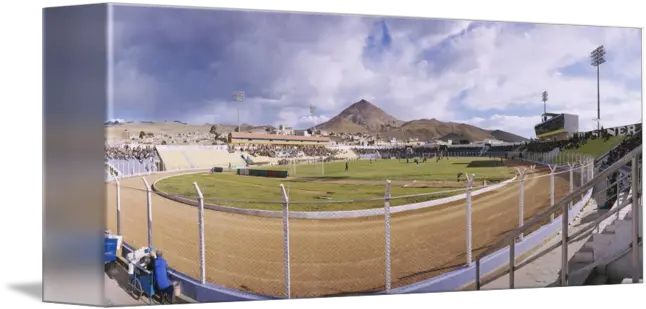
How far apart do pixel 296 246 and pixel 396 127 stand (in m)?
1.34

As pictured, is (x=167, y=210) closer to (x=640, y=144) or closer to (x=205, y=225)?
(x=205, y=225)

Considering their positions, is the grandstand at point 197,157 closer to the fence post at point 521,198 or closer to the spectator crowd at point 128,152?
the spectator crowd at point 128,152

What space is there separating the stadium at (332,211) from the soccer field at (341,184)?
1cm

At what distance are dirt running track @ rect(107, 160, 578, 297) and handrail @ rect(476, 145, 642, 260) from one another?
12.2 inches

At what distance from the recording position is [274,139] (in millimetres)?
3570

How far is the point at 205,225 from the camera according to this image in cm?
339

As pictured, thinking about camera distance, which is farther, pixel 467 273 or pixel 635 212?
pixel 467 273

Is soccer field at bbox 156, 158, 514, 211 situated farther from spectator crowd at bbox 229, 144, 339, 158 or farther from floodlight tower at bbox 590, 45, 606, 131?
floodlight tower at bbox 590, 45, 606, 131

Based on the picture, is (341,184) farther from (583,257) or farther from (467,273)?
(583,257)

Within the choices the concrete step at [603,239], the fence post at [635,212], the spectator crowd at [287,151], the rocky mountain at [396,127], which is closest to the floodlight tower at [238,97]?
the spectator crowd at [287,151]

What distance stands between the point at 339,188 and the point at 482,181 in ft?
4.45

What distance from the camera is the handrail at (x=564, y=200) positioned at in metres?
3.06

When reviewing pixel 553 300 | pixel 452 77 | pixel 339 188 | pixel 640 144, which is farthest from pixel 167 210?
→ pixel 640 144

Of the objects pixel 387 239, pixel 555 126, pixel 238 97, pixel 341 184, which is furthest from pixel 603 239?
pixel 238 97
